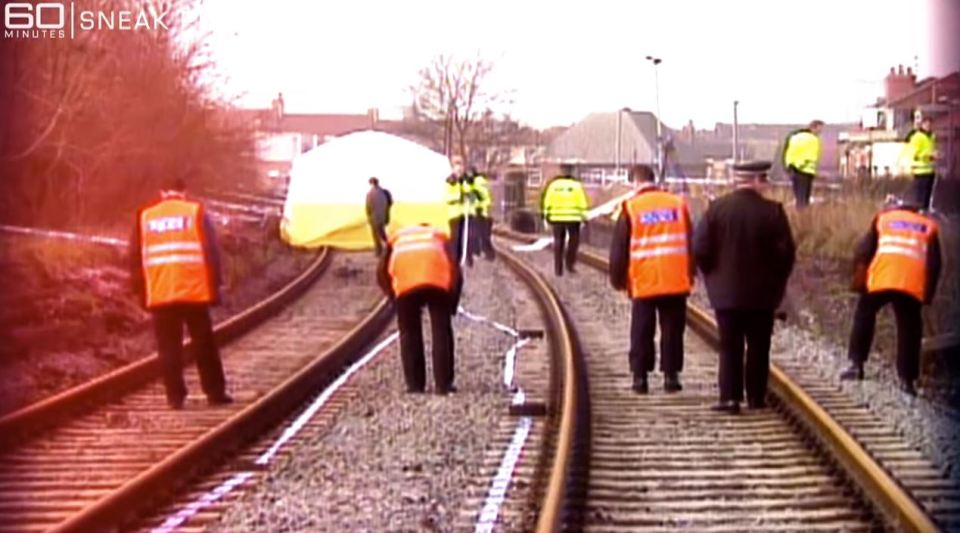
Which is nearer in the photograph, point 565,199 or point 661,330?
point 565,199

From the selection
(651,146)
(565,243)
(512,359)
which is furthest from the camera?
(512,359)

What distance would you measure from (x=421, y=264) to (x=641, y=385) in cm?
100

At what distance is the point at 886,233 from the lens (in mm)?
4965

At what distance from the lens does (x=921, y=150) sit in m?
4.46

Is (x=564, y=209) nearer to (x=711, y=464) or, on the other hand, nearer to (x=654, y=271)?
(x=654, y=271)

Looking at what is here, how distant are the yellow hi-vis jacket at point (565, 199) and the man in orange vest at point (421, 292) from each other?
42 cm

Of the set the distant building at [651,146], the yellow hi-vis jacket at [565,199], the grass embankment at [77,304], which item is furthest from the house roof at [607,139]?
the grass embankment at [77,304]

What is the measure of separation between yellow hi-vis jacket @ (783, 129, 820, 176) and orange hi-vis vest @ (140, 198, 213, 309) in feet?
5.19

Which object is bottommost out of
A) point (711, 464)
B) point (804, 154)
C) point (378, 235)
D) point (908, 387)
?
point (711, 464)

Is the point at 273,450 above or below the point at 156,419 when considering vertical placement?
below

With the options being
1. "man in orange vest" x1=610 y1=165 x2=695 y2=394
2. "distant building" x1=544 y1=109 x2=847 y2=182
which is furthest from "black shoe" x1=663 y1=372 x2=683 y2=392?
"distant building" x1=544 y1=109 x2=847 y2=182

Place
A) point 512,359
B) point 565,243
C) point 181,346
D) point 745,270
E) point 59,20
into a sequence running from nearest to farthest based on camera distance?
1. point 59,20
2. point 181,346
3. point 745,270
4. point 565,243
5. point 512,359

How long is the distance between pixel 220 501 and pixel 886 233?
1.98 m

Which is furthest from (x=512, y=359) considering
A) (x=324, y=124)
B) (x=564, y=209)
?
(x=324, y=124)
